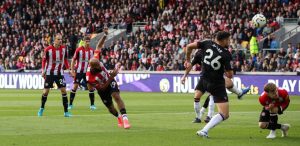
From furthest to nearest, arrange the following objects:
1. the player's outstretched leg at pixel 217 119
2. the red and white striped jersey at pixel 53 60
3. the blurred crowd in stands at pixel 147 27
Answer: the blurred crowd in stands at pixel 147 27 < the red and white striped jersey at pixel 53 60 < the player's outstretched leg at pixel 217 119

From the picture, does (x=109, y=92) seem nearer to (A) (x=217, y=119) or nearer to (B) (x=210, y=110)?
(B) (x=210, y=110)

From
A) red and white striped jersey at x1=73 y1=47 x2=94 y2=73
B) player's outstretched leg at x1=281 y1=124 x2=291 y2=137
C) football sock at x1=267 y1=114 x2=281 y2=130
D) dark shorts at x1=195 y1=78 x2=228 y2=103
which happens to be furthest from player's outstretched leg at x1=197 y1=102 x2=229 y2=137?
red and white striped jersey at x1=73 y1=47 x2=94 y2=73

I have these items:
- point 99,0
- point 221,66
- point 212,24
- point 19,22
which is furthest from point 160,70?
point 221,66

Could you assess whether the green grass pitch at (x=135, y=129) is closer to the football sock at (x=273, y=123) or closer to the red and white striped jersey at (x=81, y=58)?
the football sock at (x=273, y=123)

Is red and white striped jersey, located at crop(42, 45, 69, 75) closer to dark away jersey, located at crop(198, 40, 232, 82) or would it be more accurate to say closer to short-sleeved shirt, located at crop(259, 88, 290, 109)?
dark away jersey, located at crop(198, 40, 232, 82)

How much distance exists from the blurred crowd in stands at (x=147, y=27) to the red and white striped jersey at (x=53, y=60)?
1589 centimetres

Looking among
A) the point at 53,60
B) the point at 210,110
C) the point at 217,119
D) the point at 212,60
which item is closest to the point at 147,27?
the point at 53,60

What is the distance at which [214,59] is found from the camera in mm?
14758

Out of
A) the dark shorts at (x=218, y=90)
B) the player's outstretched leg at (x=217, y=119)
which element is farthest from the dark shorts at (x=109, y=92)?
the player's outstretched leg at (x=217, y=119)

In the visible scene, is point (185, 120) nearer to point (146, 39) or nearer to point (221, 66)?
point (221, 66)

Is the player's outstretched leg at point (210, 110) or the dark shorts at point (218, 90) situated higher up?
the dark shorts at point (218, 90)

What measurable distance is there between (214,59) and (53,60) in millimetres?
7977

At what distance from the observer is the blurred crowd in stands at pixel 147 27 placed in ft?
129

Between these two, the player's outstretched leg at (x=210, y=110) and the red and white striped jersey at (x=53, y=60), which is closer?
the player's outstretched leg at (x=210, y=110)
